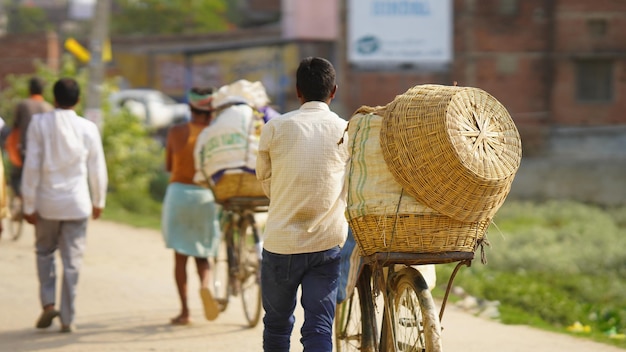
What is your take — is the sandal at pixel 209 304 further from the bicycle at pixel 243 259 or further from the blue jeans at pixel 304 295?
the blue jeans at pixel 304 295

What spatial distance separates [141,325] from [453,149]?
4.63 m

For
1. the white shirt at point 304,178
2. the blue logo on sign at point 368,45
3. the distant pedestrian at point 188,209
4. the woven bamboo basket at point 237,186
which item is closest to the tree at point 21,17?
the blue logo on sign at point 368,45

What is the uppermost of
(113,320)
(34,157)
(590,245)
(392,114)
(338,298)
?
(392,114)

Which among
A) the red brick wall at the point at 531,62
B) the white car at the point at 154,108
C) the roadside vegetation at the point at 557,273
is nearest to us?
the roadside vegetation at the point at 557,273

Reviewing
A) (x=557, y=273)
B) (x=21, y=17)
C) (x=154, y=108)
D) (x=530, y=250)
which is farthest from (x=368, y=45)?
(x=21, y=17)

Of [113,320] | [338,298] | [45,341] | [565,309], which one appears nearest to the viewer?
[338,298]

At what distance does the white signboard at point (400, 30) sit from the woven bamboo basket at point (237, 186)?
2282cm

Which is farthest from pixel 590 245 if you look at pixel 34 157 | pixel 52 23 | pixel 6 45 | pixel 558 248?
pixel 52 23

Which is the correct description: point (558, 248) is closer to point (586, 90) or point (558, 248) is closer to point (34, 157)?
point (34, 157)

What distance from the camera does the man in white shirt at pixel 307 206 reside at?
5.45 metres

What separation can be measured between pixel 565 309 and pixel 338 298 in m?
4.67

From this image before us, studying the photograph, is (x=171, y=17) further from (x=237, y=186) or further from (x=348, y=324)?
(x=348, y=324)

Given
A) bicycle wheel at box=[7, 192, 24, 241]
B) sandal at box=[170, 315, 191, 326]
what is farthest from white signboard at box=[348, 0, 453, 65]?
sandal at box=[170, 315, 191, 326]

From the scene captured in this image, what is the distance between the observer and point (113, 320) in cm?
906
